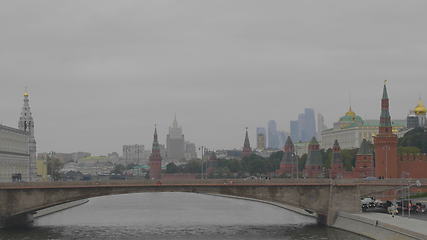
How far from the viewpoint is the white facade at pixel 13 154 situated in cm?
13062

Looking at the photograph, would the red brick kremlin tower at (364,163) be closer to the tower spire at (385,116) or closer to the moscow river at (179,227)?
the tower spire at (385,116)

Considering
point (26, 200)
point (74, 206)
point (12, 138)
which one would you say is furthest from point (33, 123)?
point (26, 200)

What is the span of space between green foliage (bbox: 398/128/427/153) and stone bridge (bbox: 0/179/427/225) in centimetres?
8684

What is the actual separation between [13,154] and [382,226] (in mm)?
86334

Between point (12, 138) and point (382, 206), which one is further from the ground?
point (12, 138)

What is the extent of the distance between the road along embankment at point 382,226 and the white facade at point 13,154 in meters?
66.7

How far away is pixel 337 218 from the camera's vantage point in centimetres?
8250

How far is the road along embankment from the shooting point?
61.6 meters

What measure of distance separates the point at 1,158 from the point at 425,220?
247ft

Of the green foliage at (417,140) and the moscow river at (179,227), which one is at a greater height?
the green foliage at (417,140)

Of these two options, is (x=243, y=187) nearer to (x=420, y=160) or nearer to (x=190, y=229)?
(x=190, y=229)

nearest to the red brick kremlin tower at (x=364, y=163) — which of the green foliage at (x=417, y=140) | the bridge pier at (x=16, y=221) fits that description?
the green foliage at (x=417, y=140)

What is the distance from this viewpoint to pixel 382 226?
6738cm

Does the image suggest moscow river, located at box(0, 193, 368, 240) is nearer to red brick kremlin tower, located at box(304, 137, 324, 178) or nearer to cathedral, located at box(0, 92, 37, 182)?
cathedral, located at box(0, 92, 37, 182)
